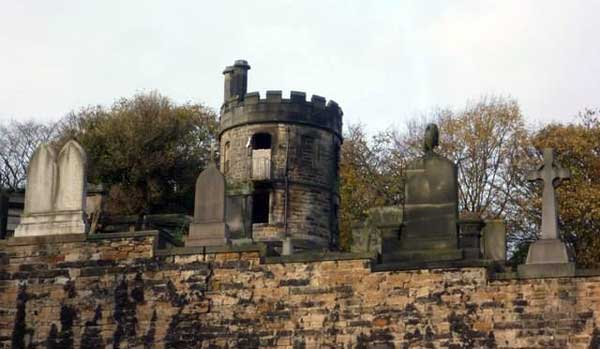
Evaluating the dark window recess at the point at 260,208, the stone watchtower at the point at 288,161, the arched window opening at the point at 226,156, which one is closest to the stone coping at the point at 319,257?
the stone watchtower at the point at 288,161

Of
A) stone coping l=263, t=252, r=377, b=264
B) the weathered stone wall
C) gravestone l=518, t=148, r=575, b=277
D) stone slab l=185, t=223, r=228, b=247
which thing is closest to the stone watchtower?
the weathered stone wall

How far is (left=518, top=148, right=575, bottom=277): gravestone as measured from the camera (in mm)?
18859

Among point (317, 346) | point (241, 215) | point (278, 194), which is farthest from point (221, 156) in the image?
point (317, 346)

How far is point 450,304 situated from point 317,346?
2.25 meters

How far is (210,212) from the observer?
20609 mm

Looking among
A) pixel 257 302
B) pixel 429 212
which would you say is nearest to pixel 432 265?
pixel 429 212

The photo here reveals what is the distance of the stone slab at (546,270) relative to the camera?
739 inches

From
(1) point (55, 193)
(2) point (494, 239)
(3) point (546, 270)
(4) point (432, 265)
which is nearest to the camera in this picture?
(3) point (546, 270)

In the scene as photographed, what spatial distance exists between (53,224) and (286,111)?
968 inches

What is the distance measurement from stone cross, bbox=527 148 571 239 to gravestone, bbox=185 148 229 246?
202 inches

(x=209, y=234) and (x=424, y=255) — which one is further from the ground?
(x=209, y=234)

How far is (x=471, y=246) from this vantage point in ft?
64.9

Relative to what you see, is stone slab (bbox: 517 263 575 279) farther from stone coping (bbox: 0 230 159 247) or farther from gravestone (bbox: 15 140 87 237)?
gravestone (bbox: 15 140 87 237)

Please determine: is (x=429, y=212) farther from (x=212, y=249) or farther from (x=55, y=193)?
(x=55, y=193)
